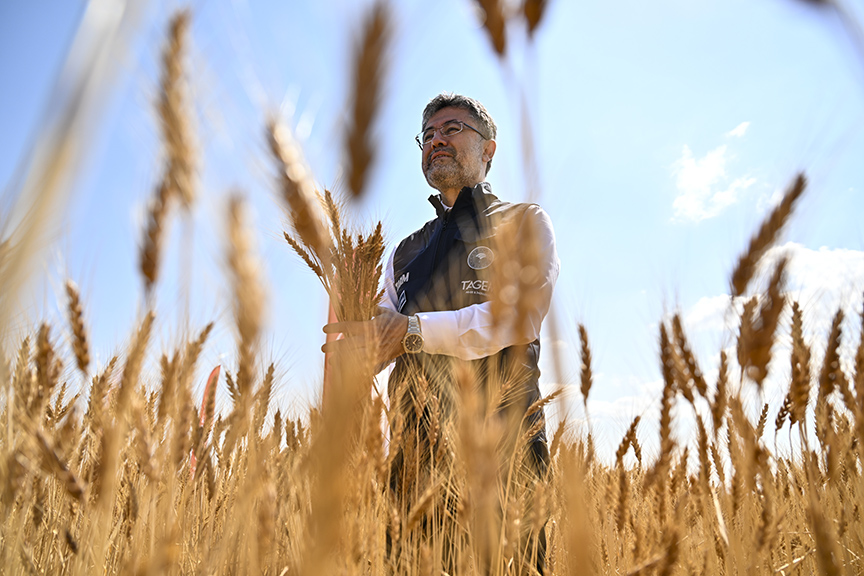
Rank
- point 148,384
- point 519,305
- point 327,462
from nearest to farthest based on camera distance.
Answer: point 327,462, point 519,305, point 148,384

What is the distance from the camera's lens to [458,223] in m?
2.59

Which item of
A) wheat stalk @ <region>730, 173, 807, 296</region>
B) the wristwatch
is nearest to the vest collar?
the wristwatch

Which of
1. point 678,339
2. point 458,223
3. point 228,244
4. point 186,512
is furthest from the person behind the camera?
point 458,223

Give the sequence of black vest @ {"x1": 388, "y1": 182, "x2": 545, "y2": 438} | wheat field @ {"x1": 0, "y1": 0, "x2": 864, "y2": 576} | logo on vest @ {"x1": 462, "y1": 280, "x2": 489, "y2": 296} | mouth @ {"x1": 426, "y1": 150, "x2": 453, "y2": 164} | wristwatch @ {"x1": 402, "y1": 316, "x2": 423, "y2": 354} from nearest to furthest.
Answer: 1. wheat field @ {"x1": 0, "y1": 0, "x2": 864, "y2": 576}
2. wristwatch @ {"x1": 402, "y1": 316, "x2": 423, "y2": 354}
3. black vest @ {"x1": 388, "y1": 182, "x2": 545, "y2": 438}
4. logo on vest @ {"x1": 462, "y1": 280, "x2": 489, "y2": 296}
5. mouth @ {"x1": 426, "y1": 150, "x2": 453, "y2": 164}

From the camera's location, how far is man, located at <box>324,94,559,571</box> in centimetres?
169

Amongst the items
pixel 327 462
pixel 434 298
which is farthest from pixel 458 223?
pixel 327 462

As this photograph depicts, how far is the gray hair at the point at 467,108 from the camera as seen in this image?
9.52 ft

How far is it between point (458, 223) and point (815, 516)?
1968mm

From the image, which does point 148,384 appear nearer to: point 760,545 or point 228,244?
point 228,244

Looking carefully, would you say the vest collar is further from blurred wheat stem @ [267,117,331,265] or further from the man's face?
blurred wheat stem @ [267,117,331,265]

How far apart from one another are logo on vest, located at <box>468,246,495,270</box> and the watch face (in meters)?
0.64

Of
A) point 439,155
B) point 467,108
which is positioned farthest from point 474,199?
point 467,108

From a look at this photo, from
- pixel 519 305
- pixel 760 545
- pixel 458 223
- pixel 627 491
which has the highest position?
pixel 458 223

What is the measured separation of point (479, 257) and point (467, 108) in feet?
3.35
